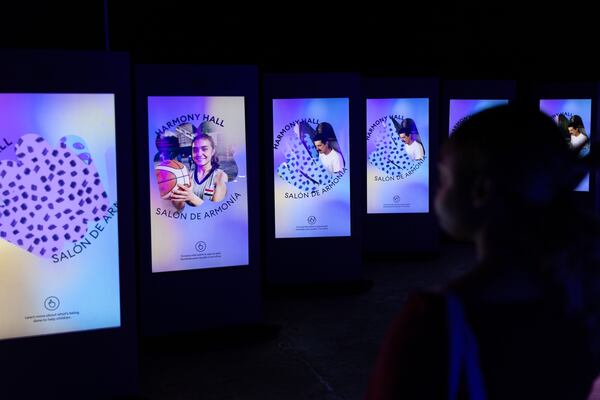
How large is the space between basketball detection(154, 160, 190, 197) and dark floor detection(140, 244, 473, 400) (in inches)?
50.7

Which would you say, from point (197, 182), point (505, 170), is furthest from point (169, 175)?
point (505, 170)

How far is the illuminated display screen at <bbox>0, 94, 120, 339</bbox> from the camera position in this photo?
3.76 m

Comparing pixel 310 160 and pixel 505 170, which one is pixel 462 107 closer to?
pixel 310 160

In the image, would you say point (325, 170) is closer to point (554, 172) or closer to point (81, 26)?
point (81, 26)

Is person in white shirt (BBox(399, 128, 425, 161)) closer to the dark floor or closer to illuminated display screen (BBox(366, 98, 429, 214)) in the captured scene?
illuminated display screen (BBox(366, 98, 429, 214))

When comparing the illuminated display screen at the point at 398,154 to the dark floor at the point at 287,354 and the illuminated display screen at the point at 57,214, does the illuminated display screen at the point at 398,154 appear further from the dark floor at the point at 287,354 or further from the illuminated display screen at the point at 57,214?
the illuminated display screen at the point at 57,214

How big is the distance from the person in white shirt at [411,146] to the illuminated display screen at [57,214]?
17.8ft

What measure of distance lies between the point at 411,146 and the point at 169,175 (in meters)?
4.32

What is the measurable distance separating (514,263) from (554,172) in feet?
0.49

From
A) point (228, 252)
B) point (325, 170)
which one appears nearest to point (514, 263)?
point (228, 252)

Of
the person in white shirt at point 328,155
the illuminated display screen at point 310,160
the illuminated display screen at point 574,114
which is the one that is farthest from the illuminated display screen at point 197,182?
the illuminated display screen at point 574,114

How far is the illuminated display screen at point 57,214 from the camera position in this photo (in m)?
3.76

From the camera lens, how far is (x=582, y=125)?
10.8m

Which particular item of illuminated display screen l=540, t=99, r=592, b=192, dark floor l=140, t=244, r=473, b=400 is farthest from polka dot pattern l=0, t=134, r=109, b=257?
illuminated display screen l=540, t=99, r=592, b=192
